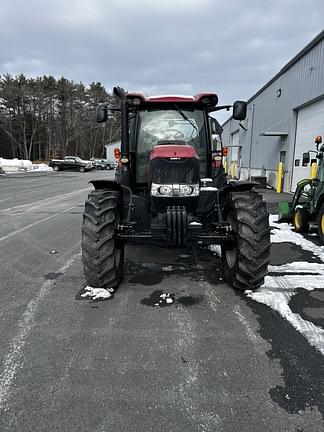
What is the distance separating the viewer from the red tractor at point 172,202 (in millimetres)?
3965

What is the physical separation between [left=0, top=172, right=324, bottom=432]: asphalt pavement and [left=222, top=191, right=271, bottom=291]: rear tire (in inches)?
10.7

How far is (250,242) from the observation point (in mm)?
3918

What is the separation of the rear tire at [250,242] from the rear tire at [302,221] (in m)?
4.21

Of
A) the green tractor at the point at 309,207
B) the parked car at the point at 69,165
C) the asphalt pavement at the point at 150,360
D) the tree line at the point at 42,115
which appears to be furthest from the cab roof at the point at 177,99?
the tree line at the point at 42,115

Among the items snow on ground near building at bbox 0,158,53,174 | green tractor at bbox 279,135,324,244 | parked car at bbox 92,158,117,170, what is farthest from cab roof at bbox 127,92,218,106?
parked car at bbox 92,158,117,170

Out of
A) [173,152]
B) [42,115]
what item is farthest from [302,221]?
[42,115]

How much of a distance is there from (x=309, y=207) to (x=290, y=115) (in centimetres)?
991

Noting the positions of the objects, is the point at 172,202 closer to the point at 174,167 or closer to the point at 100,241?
the point at 174,167

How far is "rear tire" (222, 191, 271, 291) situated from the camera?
155 inches

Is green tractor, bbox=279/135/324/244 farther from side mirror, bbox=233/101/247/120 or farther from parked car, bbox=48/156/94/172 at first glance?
parked car, bbox=48/156/94/172

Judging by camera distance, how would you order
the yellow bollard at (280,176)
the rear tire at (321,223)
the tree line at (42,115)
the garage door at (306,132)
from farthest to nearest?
the tree line at (42,115) → the yellow bollard at (280,176) → the garage door at (306,132) → the rear tire at (321,223)

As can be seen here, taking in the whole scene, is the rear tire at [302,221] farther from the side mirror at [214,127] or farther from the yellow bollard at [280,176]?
the yellow bollard at [280,176]

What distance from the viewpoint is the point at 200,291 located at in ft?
13.9

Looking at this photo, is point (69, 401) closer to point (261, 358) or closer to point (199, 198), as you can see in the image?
point (261, 358)
